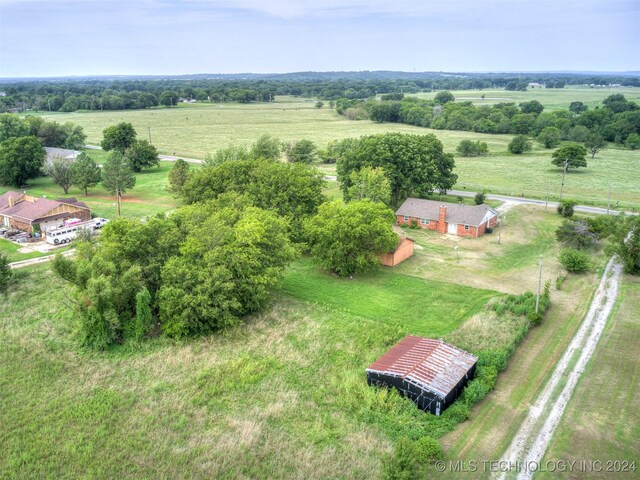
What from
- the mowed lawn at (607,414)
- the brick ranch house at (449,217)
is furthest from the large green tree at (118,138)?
the mowed lawn at (607,414)

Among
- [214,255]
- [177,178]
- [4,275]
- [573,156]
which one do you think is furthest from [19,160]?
[573,156]

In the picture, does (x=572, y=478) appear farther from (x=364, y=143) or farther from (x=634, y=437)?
(x=364, y=143)

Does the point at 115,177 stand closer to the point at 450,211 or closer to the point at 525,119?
the point at 450,211

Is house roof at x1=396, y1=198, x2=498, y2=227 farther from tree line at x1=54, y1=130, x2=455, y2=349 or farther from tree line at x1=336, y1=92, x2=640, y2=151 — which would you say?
tree line at x1=336, y1=92, x2=640, y2=151

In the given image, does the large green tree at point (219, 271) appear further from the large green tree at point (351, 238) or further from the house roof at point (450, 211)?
the house roof at point (450, 211)

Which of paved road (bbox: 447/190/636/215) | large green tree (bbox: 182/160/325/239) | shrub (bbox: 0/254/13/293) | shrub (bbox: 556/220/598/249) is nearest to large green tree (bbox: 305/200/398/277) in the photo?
large green tree (bbox: 182/160/325/239)

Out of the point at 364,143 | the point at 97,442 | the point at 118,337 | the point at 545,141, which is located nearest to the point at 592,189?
the point at 364,143
